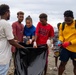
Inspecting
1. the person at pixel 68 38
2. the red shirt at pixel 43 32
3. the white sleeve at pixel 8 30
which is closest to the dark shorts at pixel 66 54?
the person at pixel 68 38

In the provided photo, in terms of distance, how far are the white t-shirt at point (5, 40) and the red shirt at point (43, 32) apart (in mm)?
2395

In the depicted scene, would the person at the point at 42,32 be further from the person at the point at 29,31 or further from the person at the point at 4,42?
the person at the point at 4,42

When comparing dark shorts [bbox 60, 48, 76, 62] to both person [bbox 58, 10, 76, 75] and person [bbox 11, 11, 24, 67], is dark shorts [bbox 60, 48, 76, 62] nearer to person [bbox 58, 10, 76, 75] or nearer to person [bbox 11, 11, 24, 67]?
person [bbox 58, 10, 76, 75]

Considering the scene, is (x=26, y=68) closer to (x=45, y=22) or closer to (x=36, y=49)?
(x=36, y=49)

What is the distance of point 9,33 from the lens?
5320 millimetres

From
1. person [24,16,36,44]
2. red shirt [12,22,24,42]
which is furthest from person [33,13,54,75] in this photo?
red shirt [12,22,24,42]

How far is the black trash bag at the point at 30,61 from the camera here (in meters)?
6.74

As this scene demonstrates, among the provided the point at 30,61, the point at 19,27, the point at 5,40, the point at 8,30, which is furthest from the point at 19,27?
the point at 8,30

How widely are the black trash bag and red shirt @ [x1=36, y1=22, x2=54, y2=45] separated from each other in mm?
925

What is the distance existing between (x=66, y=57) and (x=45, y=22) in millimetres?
1142

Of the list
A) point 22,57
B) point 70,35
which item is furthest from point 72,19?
point 22,57

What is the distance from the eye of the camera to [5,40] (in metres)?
5.41

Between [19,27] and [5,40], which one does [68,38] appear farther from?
[5,40]

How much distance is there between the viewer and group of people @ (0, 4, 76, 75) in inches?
212
